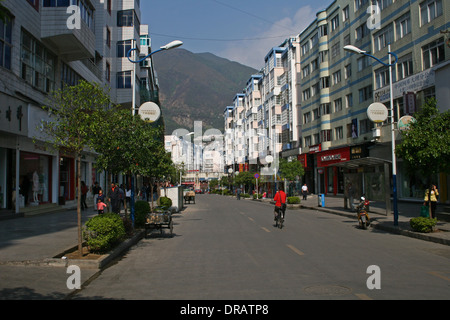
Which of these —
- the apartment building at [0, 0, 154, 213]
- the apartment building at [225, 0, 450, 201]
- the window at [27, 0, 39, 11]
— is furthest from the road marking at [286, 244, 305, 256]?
the window at [27, 0, 39, 11]

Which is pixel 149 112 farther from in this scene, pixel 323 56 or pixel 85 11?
pixel 323 56

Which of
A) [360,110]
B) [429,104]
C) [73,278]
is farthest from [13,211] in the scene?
[360,110]

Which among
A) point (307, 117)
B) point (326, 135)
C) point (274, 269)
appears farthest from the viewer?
point (307, 117)

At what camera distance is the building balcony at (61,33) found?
2156 cm

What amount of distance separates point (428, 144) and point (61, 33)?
18.8 metres

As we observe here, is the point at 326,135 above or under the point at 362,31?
under

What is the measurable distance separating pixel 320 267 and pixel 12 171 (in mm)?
16385

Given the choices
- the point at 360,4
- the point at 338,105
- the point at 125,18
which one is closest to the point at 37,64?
the point at 125,18

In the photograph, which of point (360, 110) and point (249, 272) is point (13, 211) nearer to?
point (249, 272)

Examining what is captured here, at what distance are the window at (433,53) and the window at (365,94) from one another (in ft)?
33.0

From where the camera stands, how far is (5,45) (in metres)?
18.0

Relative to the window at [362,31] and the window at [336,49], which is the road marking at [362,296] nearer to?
the window at [362,31]

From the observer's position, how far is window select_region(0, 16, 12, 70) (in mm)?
17672

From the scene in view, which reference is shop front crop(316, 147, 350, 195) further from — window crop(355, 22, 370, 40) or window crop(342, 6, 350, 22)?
window crop(342, 6, 350, 22)
